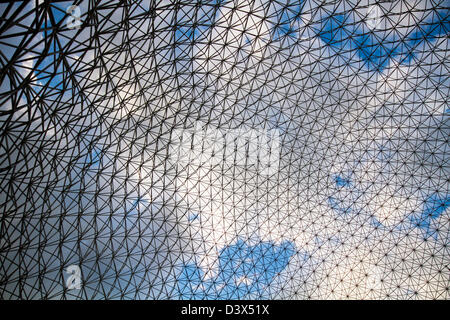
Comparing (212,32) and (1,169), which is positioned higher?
(212,32)

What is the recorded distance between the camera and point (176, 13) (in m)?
24.2

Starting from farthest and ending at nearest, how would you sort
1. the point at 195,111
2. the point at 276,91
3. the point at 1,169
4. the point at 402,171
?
the point at 402,171 < the point at 276,91 < the point at 195,111 < the point at 1,169

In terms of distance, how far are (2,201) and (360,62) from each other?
128 feet

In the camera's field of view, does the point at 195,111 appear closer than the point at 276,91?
Yes

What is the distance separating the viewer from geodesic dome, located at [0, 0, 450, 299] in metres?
24.3

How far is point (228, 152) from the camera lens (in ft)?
126

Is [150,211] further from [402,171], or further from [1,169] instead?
[402,171]

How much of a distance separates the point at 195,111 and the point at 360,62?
63.8ft

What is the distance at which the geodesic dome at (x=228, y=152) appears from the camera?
2428cm

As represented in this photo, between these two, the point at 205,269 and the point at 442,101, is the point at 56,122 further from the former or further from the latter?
the point at 442,101
